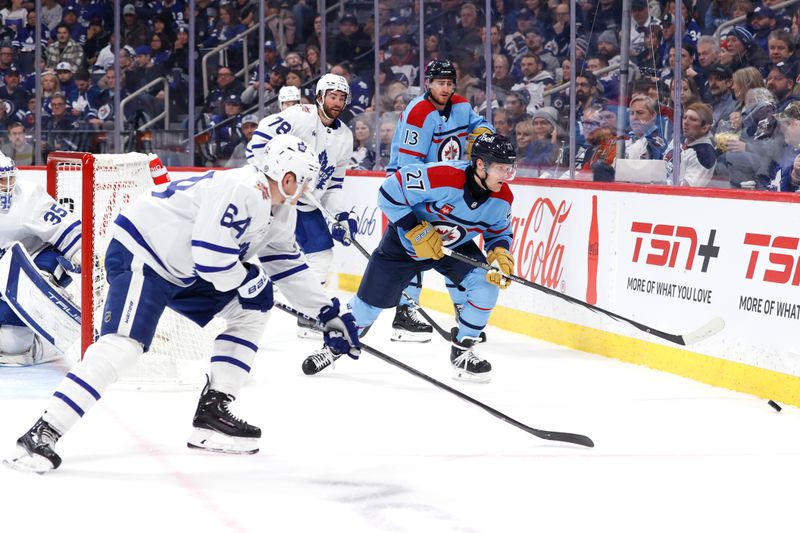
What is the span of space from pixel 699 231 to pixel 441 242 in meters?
1.09

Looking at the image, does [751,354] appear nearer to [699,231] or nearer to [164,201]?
[699,231]

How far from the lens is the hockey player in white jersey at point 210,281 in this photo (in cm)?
Result: 287

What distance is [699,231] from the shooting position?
15.0ft

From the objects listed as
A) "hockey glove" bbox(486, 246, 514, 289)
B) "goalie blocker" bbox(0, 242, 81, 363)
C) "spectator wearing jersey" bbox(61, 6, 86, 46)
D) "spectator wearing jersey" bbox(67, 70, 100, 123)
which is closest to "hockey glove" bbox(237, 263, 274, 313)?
"hockey glove" bbox(486, 246, 514, 289)

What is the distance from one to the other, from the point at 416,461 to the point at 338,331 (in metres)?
0.43

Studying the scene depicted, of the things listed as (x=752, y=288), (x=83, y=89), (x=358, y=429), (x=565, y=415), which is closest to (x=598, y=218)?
(x=752, y=288)

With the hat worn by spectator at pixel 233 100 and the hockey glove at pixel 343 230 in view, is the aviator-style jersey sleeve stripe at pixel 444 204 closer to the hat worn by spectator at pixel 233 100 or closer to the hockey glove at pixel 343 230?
Result: the hockey glove at pixel 343 230

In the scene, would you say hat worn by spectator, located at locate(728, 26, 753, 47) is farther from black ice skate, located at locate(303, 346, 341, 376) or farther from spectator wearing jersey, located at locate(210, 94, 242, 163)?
spectator wearing jersey, located at locate(210, 94, 242, 163)

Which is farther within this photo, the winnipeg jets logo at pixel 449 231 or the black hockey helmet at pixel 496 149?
the winnipeg jets logo at pixel 449 231

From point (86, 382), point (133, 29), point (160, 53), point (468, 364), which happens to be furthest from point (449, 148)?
point (133, 29)

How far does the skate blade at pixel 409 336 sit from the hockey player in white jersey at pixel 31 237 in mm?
1691

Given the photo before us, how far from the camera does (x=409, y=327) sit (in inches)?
221

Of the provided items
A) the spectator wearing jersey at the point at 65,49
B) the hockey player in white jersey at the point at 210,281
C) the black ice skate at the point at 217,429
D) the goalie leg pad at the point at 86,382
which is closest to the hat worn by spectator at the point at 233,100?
the spectator wearing jersey at the point at 65,49

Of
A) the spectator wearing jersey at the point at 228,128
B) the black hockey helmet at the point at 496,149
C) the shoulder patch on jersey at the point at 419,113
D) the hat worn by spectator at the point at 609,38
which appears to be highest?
the hat worn by spectator at the point at 609,38
